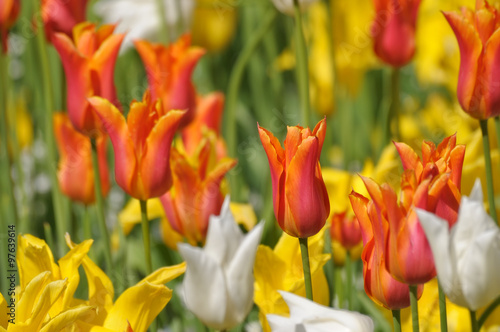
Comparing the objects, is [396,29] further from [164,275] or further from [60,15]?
[164,275]

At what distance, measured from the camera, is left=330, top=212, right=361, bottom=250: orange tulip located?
1.02 meters

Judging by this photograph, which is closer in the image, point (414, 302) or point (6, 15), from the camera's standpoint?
point (414, 302)

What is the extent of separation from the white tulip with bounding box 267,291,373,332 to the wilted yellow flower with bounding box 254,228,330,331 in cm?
16

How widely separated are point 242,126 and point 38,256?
142cm

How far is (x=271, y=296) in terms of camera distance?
2.67 feet

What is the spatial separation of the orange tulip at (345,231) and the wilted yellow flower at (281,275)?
184 mm

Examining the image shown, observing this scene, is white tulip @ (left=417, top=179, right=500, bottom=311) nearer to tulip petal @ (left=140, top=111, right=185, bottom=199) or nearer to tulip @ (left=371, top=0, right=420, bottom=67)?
tulip petal @ (left=140, top=111, right=185, bottom=199)

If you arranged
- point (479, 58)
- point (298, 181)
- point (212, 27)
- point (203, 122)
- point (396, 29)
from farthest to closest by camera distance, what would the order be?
point (212, 27) < point (203, 122) < point (396, 29) < point (479, 58) < point (298, 181)

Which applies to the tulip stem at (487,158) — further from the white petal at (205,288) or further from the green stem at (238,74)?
the green stem at (238,74)

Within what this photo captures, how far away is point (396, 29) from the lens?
3.76 ft

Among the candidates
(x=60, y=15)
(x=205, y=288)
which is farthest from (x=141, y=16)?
(x=205, y=288)

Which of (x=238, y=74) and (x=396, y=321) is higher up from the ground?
(x=238, y=74)

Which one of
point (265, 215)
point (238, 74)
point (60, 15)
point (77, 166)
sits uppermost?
point (60, 15)

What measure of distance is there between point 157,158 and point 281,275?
0.18 meters
